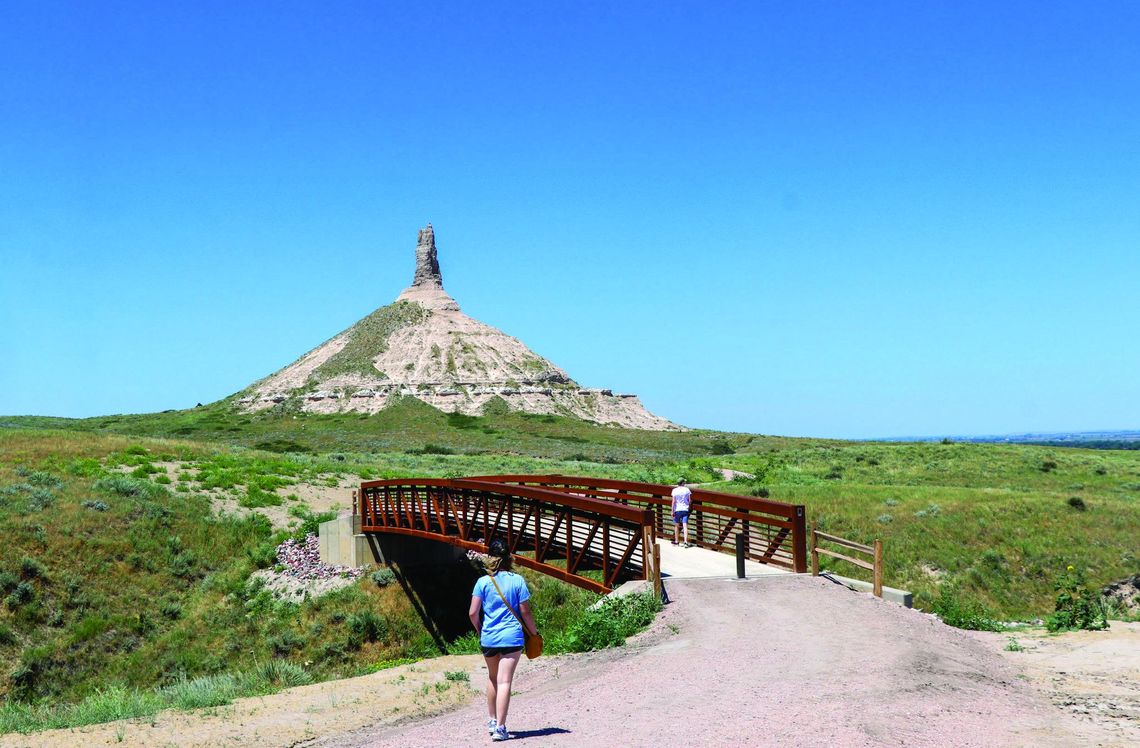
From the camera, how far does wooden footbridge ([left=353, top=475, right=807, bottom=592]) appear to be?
18.6m

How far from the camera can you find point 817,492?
138 ft

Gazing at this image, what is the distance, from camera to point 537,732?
33.1 feet

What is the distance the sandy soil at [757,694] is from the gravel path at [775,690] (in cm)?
4

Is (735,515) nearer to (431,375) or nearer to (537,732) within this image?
(537,732)

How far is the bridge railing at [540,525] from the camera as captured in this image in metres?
18.4

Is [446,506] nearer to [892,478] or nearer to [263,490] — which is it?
[263,490]

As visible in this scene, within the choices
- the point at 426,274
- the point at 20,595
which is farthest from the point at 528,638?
the point at 426,274

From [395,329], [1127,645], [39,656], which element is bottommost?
[39,656]

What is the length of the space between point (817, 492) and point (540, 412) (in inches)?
3931

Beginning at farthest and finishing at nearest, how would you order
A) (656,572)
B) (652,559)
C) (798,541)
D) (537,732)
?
(798,541) < (652,559) < (656,572) < (537,732)

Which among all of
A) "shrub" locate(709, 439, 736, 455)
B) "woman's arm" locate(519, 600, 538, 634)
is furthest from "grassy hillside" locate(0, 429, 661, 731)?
"shrub" locate(709, 439, 736, 455)

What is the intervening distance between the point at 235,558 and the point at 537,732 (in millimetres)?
25976

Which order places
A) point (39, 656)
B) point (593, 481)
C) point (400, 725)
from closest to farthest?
point (400, 725) < point (39, 656) < point (593, 481)

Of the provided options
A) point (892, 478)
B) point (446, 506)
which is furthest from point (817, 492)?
point (446, 506)
